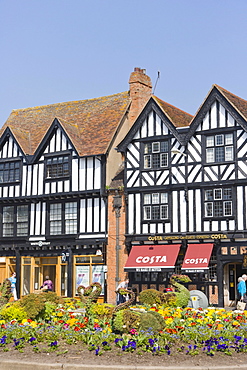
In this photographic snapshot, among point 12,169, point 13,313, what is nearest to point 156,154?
point 12,169

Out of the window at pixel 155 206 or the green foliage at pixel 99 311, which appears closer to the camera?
the green foliage at pixel 99 311

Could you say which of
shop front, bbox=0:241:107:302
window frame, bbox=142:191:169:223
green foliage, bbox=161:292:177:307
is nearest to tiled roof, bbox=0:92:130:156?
window frame, bbox=142:191:169:223

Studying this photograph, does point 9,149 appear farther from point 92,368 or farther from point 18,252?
point 92,368

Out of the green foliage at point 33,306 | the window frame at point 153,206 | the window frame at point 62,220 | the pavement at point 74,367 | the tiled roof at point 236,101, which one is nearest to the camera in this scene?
the pavement at point 74,367

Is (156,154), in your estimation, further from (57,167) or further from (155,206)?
(57,167)

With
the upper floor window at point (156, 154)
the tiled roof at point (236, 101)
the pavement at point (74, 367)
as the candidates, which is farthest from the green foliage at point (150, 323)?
the upper floor window at point (156, 154)

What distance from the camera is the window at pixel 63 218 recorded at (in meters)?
31.8

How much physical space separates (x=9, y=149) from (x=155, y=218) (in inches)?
416

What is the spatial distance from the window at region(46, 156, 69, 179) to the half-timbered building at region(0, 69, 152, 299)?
0.18ft

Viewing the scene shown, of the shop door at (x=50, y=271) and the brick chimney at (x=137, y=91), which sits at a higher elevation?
the brick chimney at (x=137, y=91)

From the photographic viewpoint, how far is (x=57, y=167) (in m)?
32.5

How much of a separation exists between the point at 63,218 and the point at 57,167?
2908 mm

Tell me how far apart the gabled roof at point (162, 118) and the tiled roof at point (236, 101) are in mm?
2871

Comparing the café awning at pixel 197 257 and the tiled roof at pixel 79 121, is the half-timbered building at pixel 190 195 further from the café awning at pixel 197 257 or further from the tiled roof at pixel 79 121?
the tiled roof at pixel 79 121
